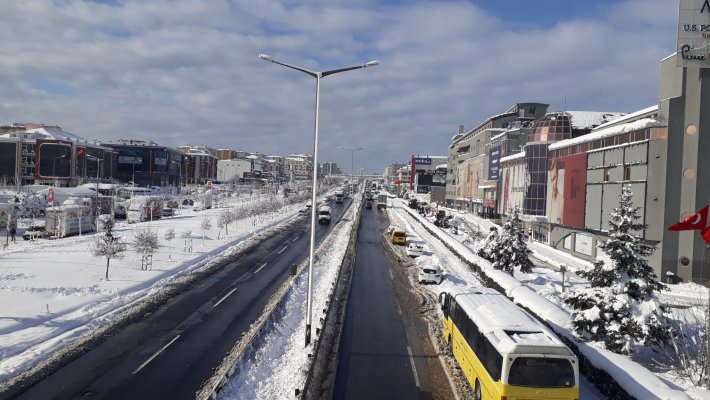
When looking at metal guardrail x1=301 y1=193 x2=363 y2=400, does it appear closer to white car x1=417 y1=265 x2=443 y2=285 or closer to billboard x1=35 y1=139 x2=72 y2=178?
white car x1=417 y1=265 x2=443 y2=285

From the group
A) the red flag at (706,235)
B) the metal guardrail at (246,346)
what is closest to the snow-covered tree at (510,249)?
the metal guardrail at (246,346)

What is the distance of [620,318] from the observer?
54.5ft

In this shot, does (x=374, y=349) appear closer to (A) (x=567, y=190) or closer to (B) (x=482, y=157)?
(A) (x=567, y=190)

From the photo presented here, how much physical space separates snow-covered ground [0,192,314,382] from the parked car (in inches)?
33.8

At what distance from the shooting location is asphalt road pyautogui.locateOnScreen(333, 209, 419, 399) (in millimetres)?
14742

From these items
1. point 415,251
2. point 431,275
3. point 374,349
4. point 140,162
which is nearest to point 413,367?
A: point 374,349

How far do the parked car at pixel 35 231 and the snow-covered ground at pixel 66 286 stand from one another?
0.86m

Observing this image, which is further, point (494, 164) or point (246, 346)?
point (494, 164)

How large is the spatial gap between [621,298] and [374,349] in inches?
332

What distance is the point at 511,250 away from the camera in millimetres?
33562

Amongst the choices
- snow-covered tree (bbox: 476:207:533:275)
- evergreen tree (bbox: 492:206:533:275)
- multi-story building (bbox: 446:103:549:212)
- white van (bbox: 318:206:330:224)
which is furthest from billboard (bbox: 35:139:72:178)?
evergreen tree (bbox: 492:206:533:275)

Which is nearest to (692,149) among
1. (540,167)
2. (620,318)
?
(540,167)

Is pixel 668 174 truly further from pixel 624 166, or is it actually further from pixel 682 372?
pixel 682 372

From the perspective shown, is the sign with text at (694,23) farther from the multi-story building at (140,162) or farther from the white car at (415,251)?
the multi-story building at (140,162)
